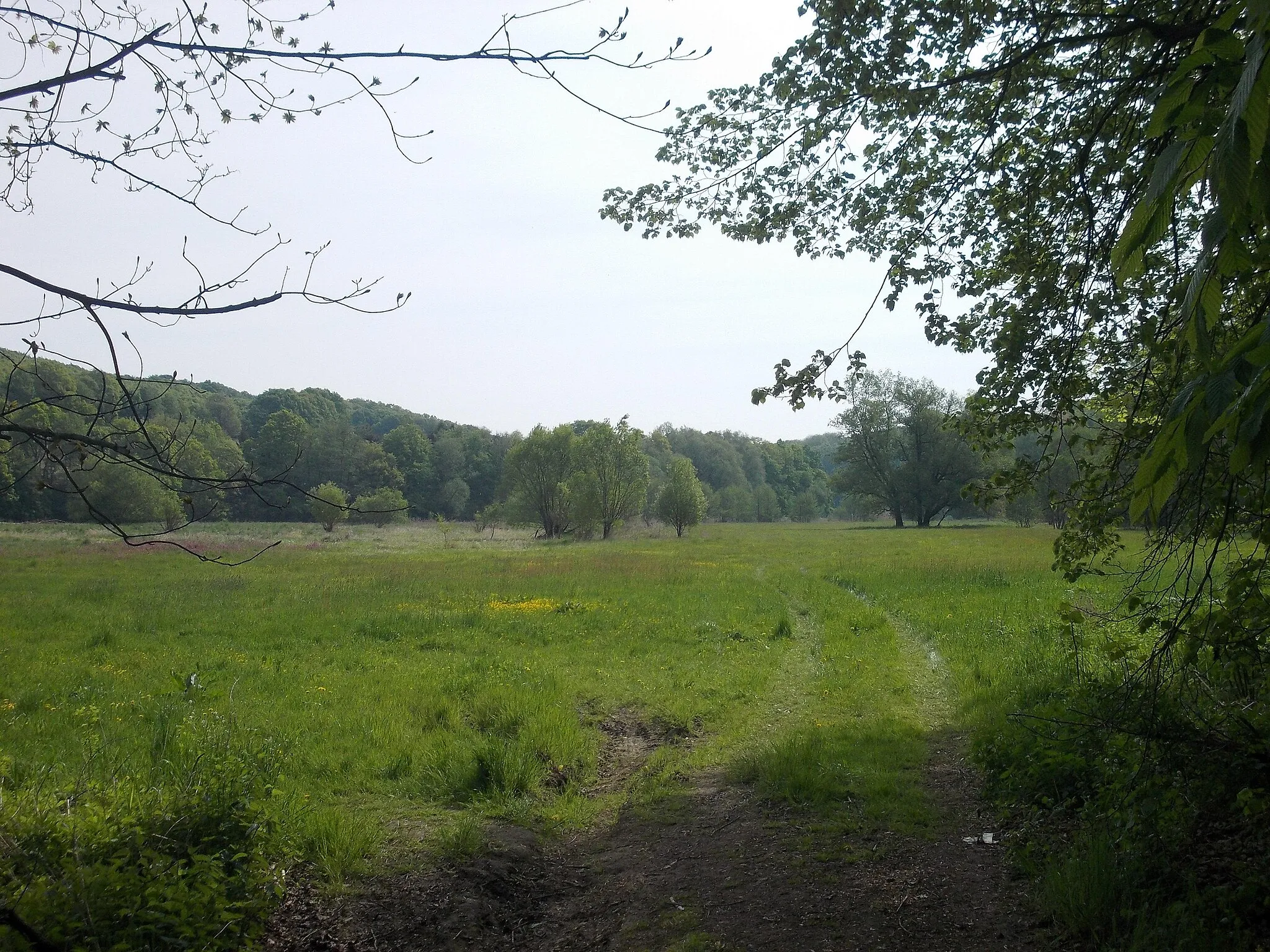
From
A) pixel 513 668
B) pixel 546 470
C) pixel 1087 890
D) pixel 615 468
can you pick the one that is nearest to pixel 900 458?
pixel 615 468

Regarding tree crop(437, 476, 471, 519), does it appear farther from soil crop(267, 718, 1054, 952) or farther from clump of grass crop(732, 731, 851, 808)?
soil crop(267, 718, 1054, 952)

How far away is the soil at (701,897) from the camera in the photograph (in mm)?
4539

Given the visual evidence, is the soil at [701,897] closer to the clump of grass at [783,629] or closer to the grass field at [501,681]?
the grass field at [501,681]

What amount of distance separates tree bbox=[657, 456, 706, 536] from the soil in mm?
61188

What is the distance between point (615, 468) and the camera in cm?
6656

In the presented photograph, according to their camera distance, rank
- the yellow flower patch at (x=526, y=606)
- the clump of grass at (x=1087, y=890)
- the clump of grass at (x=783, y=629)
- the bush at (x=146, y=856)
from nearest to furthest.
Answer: the bush at (x=146, y=856) < the clump of grass at (x=1087, y=890) < the clump of grass at (x=783, y=629) < the yellow flower patch at (x=526, y=606)

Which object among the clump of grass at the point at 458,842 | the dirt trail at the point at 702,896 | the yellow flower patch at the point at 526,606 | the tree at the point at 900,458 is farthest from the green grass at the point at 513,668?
the tree at the point at 900,458

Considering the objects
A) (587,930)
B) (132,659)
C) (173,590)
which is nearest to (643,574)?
(173,590)

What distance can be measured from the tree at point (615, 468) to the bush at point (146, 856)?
196 feet

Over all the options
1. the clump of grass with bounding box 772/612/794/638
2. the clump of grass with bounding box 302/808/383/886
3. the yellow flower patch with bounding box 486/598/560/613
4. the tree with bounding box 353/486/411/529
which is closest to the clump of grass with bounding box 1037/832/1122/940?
the tree with bounding box 353/486/411/529

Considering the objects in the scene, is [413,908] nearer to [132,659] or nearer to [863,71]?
[863,71]

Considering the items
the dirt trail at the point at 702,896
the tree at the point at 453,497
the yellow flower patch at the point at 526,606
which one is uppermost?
the tree at the point at 453,497

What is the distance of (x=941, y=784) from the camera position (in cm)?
686

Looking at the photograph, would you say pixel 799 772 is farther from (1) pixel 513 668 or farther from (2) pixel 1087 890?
(1) pixel 513 668
